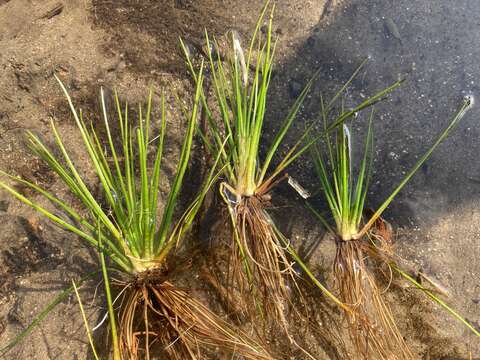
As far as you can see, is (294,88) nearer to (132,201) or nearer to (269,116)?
(269,116)

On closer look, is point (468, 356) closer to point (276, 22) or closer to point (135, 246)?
point (135, 246)

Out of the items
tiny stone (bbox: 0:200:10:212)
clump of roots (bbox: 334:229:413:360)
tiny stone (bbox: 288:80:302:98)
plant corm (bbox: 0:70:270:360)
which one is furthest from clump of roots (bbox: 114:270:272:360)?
tiny stone (bbox: 288:80:302:98)

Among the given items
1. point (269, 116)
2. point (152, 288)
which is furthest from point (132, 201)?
point (269, 116)

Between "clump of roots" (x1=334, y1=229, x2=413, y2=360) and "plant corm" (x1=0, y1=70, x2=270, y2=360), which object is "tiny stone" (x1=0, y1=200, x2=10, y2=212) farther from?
"clump of roots" (x1=334, y1=229, x2=413, y2=360)

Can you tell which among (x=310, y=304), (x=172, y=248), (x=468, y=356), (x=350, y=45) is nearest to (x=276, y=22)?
(x=350, y=45)

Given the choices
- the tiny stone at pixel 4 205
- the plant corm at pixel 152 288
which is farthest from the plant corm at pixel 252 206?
the tiny stone at pixel 4 205

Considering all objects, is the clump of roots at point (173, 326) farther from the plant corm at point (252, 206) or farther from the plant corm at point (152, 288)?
the plant corm at point (252, 206)
